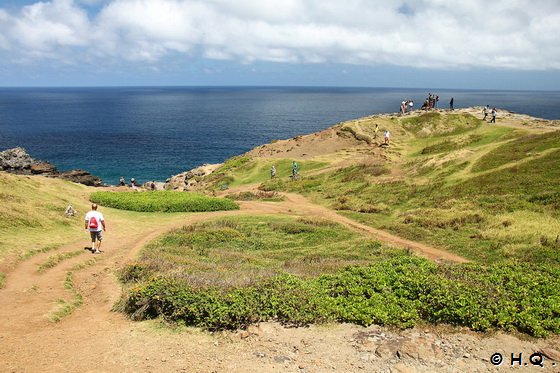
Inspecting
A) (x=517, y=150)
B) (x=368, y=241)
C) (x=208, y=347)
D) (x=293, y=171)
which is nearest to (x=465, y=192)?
(x=517, y=150)

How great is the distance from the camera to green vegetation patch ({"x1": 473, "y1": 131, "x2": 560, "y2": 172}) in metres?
38.3

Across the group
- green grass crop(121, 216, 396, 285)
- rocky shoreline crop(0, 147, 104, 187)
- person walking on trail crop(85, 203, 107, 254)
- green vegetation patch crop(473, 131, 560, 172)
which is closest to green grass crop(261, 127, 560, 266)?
green vegetation patch crop(473, 131, 560, 172)

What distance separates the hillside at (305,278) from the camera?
10.7 meters

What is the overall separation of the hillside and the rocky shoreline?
111 ft

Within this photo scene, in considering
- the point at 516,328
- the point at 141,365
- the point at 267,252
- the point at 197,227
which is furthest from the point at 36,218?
the point at 516,328

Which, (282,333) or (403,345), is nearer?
(403,345)

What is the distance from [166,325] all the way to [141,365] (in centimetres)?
202

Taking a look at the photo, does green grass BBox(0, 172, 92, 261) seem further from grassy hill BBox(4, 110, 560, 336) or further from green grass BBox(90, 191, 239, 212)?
green grass BBox(90, 191, 239, 212)

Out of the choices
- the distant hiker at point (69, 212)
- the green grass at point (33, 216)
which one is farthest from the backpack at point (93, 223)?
the distant hiker at point (69, 212)

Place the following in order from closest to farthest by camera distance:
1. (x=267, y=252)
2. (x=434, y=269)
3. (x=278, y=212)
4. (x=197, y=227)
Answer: (x=434, y=269), (x=267, y=252), (x=197, y=227), (x=278, y=212)

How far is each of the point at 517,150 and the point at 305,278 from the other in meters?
33.3

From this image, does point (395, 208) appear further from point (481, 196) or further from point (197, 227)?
point (197, 227)

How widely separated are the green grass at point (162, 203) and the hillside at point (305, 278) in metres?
1.25

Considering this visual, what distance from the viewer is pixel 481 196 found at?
32156mm
